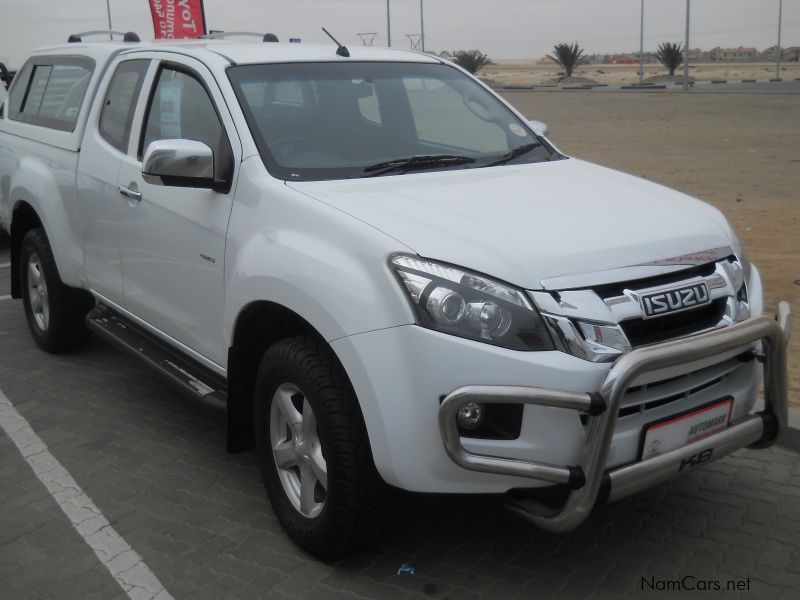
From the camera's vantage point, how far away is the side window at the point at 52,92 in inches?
218

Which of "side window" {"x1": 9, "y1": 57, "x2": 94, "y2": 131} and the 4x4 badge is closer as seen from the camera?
the 4x4 badge

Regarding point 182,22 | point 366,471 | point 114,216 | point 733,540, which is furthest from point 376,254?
point 182,22

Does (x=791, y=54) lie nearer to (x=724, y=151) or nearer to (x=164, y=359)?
(x=724, y=151)

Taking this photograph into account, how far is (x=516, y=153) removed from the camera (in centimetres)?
438

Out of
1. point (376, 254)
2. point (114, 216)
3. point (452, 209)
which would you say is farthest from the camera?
point (114, 216)

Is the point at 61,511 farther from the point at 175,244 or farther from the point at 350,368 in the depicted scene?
the point at 350,368

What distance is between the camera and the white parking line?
3.43 metres

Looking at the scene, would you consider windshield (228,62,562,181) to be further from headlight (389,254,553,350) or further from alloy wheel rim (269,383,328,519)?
headlight (389,254,553,350)

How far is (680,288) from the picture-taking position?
3.11 metres

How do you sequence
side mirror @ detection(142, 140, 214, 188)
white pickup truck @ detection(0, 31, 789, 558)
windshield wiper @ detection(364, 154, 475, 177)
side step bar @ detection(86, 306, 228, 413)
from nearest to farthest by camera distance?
1. white pickup truck @ detection(0, 31, 789, 558)
2. side mirror @ detection(142, 140, 214, 188)
3. windshield wiper @ detection(364, 154, 475, 177)
4. side step bar @ detection(86, 306, 228, 413)

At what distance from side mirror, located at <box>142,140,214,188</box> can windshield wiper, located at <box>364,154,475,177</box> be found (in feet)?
2.12

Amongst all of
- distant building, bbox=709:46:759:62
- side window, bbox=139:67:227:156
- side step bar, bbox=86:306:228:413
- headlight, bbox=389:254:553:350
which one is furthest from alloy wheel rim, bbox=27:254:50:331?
distant building, bbox=709:46:759:62

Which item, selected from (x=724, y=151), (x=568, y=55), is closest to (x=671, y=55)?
(x=568, y=55)

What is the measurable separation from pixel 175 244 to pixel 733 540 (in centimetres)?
264
